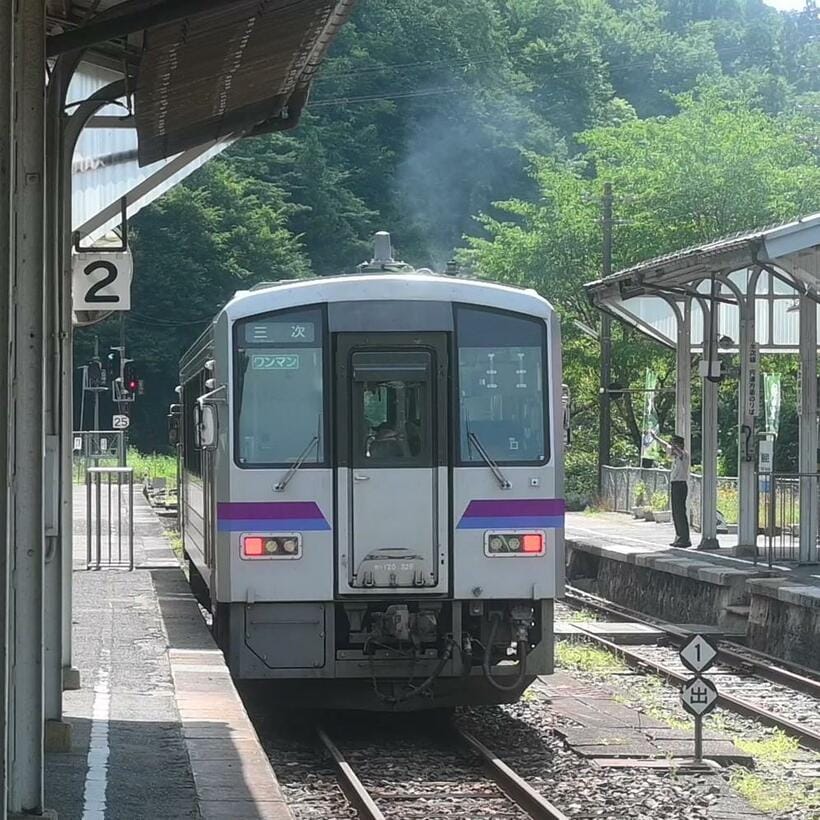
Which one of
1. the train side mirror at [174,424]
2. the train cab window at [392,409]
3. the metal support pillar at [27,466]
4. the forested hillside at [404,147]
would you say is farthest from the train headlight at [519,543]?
the forested hillside at [404,147]

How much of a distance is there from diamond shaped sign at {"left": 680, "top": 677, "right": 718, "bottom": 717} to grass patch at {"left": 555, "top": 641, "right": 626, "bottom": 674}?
4.51 m

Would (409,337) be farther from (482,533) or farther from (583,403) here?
(583,403)

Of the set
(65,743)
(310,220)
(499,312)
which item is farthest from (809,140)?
(65,743)

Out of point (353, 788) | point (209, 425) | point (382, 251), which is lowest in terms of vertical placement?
point (353, 788)

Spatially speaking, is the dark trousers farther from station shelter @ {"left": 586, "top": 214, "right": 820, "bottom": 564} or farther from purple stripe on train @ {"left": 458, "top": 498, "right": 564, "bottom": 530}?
purple stripe on train @ {"left": 458, "top": 498, "right": 564, "bottom": 530}

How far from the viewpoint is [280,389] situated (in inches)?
409

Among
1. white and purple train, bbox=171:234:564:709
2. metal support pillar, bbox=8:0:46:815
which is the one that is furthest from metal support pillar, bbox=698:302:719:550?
metal support pillar, bbox=8:0:46:815

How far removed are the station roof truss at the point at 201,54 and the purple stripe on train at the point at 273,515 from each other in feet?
7.26

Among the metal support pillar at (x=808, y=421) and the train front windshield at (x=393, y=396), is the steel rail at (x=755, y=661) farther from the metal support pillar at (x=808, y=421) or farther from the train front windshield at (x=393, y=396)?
the train front windshield at (x=393, y=396)

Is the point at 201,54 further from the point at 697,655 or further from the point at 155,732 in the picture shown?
the point at 697,655

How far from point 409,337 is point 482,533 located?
127cm

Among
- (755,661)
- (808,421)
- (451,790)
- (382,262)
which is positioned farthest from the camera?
(808,421)

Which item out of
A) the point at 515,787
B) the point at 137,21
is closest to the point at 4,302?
the point at 137,21

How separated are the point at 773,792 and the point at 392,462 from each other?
292 centimetres
